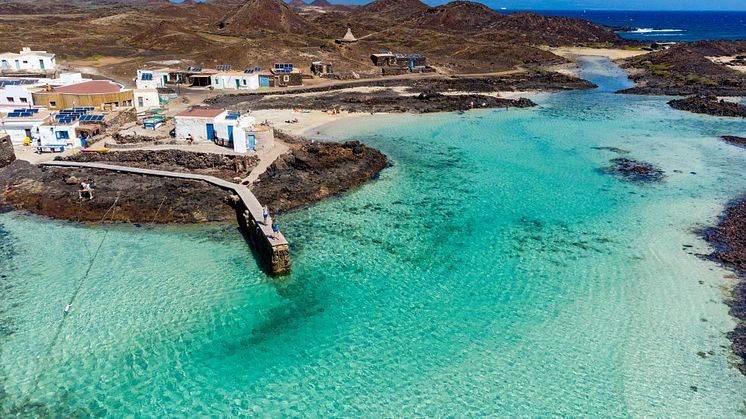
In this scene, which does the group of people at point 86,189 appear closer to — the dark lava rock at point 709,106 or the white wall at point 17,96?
the white wall at point 17,96

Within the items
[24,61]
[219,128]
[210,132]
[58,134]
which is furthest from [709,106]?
[24,61]

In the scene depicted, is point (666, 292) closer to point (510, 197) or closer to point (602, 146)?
point (510, 197)

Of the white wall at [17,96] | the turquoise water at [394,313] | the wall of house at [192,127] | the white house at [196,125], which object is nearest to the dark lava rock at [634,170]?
the turquoise water at [394,313]

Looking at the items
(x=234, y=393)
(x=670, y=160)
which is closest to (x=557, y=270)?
(x=234, y=393)

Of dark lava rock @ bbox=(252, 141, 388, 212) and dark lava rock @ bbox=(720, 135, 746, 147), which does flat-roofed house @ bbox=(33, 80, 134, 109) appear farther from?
dark lava rock @ bbox=(720, 135, 746, 147)

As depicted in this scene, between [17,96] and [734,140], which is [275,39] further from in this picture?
[734,140]

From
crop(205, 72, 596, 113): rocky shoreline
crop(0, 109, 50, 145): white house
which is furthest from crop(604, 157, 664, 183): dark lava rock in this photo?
crop(0, 109, 50, 145): white house
